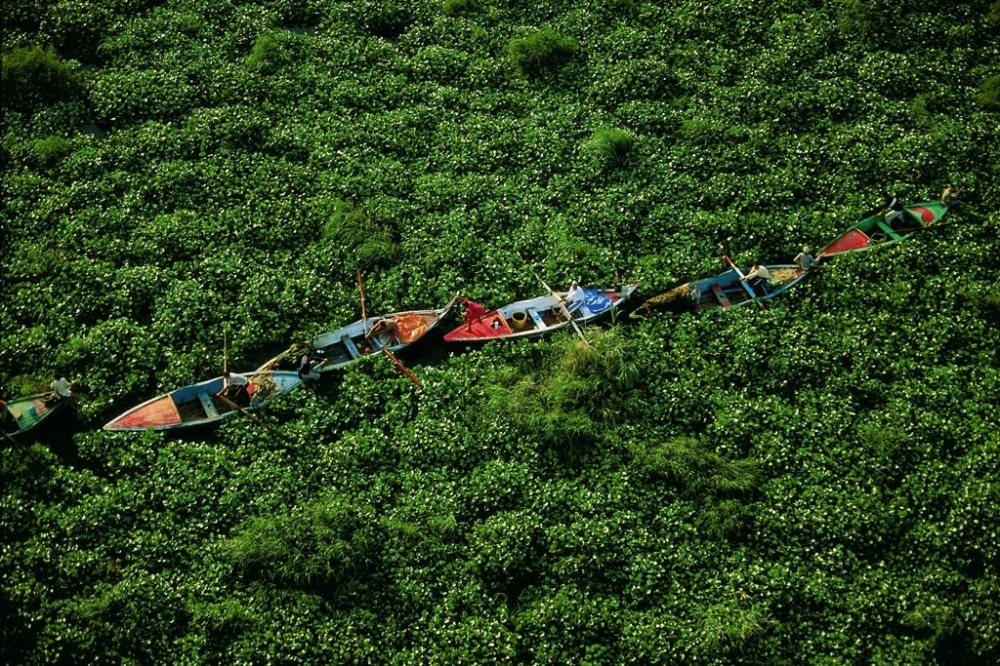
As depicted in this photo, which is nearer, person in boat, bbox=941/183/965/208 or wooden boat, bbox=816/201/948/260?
wooden boat, bbox=816/201/948/260

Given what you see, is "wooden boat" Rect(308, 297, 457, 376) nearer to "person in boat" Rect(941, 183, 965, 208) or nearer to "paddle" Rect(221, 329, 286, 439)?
"paddle" Rect(221, 329, 286, 439)

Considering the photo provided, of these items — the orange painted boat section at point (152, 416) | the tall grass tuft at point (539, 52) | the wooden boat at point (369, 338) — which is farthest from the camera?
the tall grass tuft at point (539, 52)

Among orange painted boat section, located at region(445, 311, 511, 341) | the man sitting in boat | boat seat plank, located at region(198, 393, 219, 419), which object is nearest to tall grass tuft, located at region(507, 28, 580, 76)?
orange painted boat section, located at region(445, 311, 511, 341)

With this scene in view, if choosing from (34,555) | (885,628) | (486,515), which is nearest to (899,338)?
(885,628)

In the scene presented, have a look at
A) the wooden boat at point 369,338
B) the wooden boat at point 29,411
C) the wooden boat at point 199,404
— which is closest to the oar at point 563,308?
the wooden boat at point 369,338

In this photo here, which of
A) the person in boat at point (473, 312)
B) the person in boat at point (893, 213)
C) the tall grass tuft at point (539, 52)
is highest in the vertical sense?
the tall grass tuft at point (539, 52)

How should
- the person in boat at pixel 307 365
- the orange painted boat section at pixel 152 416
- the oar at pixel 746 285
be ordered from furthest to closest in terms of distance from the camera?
1. the oar at pixel 746 285
2. the person in boat at pixel 307 365
3. the orange painted boat section at pixel 152 416

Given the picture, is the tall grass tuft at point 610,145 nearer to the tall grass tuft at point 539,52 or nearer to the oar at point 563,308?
the tall grass tuft at point 539,52
